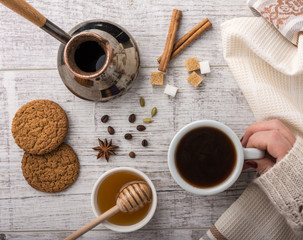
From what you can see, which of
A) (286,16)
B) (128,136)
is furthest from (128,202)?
(286,16)

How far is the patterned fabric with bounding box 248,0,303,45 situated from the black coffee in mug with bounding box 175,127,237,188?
372 mm

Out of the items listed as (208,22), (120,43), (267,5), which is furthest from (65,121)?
(267,5)

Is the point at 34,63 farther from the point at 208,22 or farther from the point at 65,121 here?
the point at 208,22

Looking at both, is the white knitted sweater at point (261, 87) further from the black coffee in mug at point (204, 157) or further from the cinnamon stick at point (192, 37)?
the black coffee in mug at point (204, 157)

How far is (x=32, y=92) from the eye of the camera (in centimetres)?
106

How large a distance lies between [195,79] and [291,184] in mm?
431

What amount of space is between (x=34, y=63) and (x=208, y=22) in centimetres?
61

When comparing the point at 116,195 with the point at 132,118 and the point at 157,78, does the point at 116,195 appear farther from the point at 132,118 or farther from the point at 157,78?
the point at 157,78

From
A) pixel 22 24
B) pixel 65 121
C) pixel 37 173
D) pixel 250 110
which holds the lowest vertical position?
pixel 37 173

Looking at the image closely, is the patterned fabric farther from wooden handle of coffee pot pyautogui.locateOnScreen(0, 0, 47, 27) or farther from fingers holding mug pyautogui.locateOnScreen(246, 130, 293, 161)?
wooden handle of coffee pot pyautogui.locateOnScreen(0, 0, 47, 27)

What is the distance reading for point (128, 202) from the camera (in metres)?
0.91

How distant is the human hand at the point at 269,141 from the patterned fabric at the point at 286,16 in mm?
268

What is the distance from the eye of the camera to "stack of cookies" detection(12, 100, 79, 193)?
1.01 metres

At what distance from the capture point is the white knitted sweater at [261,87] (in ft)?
3.06
